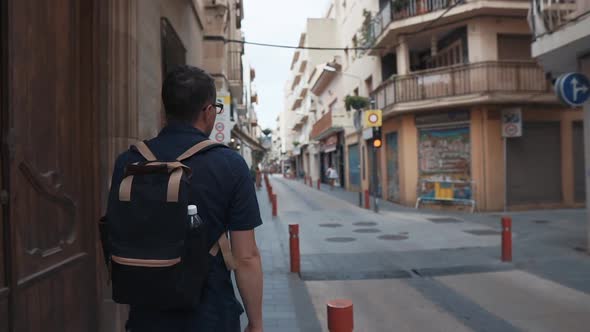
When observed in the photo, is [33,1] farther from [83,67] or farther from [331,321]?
[331,321]

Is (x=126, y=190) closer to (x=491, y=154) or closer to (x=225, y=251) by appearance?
(x=225, y=251)

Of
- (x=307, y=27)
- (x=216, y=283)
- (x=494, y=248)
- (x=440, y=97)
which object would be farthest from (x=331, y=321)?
(x=307, y=27)

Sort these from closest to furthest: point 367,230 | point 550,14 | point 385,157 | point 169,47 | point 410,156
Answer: point 169,47
point 550,14
point 367,230
point 410,156
point 385,157

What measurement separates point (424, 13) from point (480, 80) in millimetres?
3466

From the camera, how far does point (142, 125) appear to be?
4375 mm

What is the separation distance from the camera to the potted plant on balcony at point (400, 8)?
57.2ft

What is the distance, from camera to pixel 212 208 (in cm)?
174

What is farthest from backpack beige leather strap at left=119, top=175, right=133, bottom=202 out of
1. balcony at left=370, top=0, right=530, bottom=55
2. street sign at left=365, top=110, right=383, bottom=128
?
street sign at left=365, top=110, right=383, bottom=128

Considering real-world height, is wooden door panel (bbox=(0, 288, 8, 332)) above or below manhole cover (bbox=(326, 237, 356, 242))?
above

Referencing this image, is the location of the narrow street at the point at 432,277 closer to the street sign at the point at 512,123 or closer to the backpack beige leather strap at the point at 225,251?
the backpack beige leather strap at the point at 225,251

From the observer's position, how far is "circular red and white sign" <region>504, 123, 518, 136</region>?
15547 millimetres

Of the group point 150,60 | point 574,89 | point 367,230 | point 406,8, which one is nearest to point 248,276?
point 150,60

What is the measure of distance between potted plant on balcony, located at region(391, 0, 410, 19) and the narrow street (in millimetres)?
8945

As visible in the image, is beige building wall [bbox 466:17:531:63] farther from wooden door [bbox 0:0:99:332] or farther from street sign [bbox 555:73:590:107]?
wooden door [bbox 0:0:99:332]
